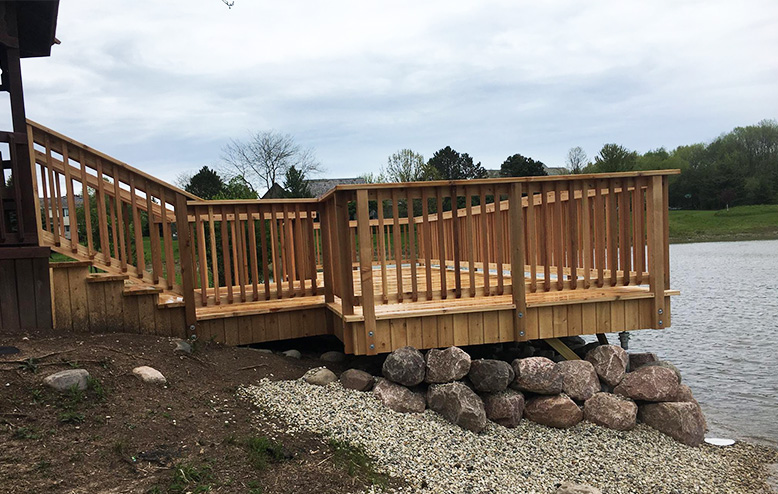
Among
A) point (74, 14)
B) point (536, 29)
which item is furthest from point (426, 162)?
point (74, 14)

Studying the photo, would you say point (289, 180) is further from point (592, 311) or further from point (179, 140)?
point (592, 311)

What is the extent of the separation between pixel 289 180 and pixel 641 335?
78.3ft

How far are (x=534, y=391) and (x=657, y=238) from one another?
6.61 feet

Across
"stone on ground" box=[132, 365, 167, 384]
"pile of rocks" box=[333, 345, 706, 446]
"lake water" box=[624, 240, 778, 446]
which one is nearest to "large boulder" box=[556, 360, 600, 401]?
"pile of rocks" box=[333, 345, 706, 446]

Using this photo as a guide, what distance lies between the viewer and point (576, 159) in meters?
52.0

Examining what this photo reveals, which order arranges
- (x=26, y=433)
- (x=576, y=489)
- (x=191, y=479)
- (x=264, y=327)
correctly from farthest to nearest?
(x=264, y=327) → (x=576, y=489) → (x=26, y=433) → (x=191, y=479)

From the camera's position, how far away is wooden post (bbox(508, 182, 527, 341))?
545 cm

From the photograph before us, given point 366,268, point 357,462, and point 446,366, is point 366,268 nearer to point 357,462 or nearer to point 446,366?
point 446,366

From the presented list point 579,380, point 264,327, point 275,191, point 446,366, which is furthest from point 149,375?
point 275,191

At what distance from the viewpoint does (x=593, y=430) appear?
17.1ft

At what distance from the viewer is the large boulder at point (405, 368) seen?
504cm

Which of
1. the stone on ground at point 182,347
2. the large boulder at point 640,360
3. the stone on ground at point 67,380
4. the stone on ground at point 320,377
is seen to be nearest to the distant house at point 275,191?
the stone on ground at point 182,347

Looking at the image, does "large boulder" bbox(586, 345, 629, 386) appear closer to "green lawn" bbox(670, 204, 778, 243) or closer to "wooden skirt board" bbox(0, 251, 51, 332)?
"wooden skirt board" bbox(0, 251, 51, 332)

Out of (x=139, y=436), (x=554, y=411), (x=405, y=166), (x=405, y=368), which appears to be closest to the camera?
(x=139, y=436)
